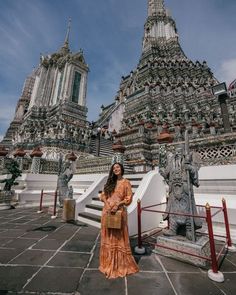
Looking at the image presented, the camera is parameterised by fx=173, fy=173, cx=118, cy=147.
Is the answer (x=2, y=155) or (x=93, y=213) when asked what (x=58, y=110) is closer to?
(x=2, y=155)

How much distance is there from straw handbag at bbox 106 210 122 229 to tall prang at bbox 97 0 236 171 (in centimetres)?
557

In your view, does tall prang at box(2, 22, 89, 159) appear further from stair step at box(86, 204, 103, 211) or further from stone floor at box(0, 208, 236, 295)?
stone floor at box(0, 208, 236, 295)

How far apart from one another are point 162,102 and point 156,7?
37379mm

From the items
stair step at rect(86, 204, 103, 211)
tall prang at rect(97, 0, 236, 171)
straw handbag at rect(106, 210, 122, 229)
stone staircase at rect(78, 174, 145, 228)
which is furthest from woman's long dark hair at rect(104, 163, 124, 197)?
tall prang at rect(97, 0, 236, 171)

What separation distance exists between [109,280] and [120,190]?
1.44m

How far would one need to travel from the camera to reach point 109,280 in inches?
110

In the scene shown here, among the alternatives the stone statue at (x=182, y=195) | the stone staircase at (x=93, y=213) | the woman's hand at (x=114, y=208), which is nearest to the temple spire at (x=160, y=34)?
the stone staircase at (x=93, y=213)

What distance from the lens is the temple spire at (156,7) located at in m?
44.1

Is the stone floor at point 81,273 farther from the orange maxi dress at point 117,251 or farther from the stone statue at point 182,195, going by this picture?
the stone statue at point 182,195

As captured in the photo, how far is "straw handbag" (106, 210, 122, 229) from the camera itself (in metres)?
3.07

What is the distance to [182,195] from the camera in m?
3.96

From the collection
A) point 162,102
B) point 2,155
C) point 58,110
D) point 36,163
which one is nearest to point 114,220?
point 36,163

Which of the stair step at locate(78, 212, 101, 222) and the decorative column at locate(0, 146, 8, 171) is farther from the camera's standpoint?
the decorative column at locate(0, 146, 8, 171)

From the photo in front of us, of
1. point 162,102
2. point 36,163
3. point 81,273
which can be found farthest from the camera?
point 162,102
